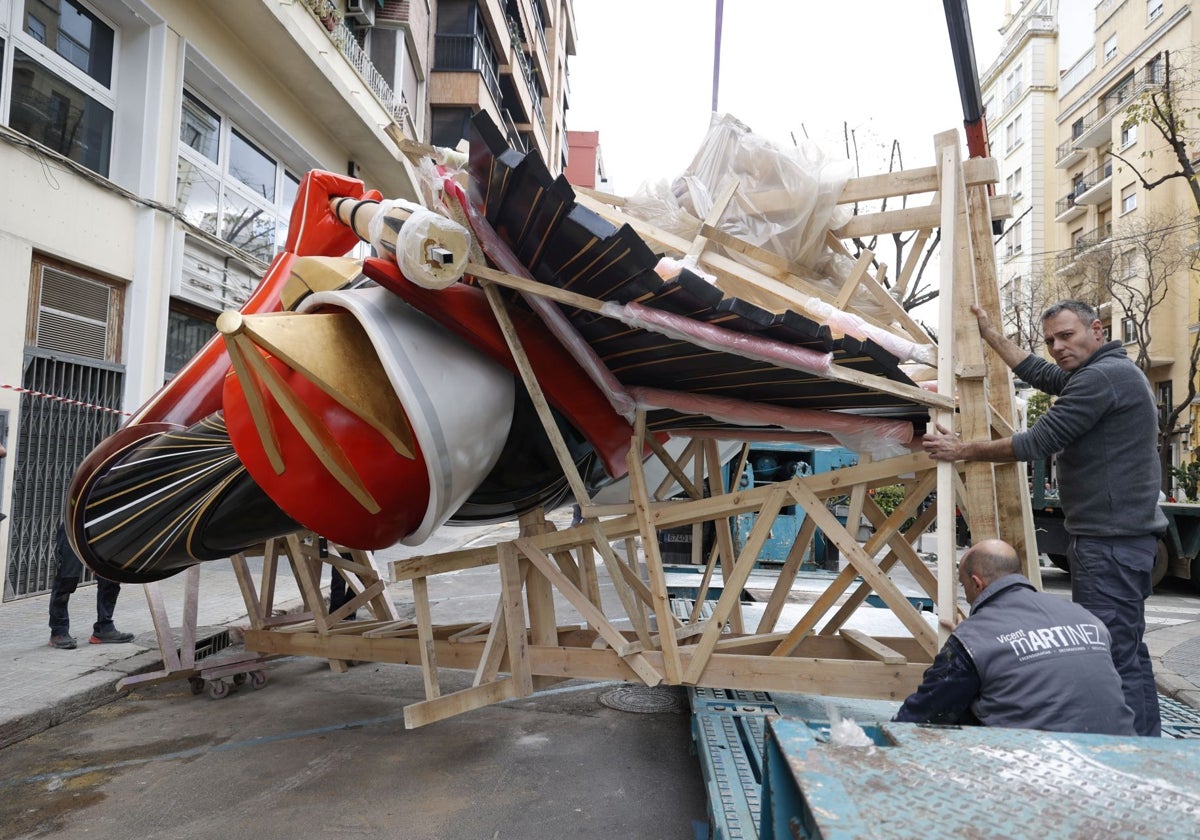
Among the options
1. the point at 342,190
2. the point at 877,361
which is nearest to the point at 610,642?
the point at 877,361

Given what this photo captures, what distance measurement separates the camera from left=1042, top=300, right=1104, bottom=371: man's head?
3.31 meters

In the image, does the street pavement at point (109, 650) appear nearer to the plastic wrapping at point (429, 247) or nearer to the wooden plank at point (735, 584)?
the wooden plank at point (735, 584)

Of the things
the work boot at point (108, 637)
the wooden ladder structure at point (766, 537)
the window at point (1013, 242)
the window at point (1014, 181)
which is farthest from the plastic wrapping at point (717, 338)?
the window at point (1014, 181)

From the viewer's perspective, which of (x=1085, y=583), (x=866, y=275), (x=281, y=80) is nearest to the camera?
(x=1085, y=583)

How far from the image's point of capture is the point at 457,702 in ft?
12.6

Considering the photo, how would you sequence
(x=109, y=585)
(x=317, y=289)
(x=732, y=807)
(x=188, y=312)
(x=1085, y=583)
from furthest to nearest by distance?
(x=188, y=312), (x=109, y=585), (x=317, y=289), (x=1085, y=583), (x=732, y=807)

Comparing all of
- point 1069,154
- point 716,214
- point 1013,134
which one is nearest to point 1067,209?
point 1069,154

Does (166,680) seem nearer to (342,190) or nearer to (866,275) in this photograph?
(342,190)

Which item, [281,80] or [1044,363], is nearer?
[1044,363]

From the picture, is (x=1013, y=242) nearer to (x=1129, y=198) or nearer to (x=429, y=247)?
(x=1129, y=198)

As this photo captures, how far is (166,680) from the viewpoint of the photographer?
5297mm

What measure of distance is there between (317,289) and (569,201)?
1.31 metres

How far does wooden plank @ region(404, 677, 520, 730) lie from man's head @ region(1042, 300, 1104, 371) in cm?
284

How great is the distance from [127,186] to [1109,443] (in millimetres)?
10414
